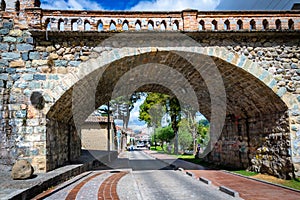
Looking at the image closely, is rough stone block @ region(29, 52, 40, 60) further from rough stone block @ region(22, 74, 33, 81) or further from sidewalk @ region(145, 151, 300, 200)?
sidewalk @ region(145, 151, 300, 200)

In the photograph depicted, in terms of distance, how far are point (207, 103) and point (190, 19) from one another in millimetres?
5324

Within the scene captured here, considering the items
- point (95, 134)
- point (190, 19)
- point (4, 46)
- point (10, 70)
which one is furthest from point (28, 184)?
point (95, 134)

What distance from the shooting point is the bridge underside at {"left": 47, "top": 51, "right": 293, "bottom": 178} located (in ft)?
29.2

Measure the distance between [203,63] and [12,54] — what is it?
5663 mm

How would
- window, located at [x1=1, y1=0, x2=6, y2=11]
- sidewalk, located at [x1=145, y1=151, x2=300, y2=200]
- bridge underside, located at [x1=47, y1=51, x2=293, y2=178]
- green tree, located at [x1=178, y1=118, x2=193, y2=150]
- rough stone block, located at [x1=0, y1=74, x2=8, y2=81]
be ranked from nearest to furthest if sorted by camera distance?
sidewalk, located at [x1=145, y1=151, x2=300, y2=200] → rough stone block, located at [x1=0, y1=74, x2=8, y2=81] → window, located at [x1=1, y1=0, x2=6, y2=11] → bridge underside, located at [x1=47, y1=51, x2=293, y2=178] → green tree, located at [x1=178, y1=118, x2=193, y2=150]

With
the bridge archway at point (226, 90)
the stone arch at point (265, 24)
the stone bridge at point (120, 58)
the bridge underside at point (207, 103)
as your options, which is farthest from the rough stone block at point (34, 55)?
the stone arch at point (265, 24)

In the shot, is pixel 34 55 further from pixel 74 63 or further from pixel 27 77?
pixel 74 63

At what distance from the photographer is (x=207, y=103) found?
13.2m

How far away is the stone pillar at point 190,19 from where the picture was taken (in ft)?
28.5

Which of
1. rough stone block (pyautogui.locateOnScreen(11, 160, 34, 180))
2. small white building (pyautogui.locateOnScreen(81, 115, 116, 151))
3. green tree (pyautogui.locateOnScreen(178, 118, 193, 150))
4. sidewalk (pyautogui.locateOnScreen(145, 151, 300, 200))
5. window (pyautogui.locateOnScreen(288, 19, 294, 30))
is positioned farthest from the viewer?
green tree (pyautogui.locateOnScreen(178, 118, 193, 150))

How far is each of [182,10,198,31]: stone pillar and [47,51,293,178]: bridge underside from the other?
32.5 inches

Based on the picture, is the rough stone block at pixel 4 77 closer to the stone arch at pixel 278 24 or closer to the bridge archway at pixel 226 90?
the bridge archway at pixel 226 90

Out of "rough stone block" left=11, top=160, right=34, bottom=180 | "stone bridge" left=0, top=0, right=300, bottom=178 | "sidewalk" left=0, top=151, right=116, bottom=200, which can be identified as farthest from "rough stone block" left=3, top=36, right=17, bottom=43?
"sidewalk" left=0, top=151, right=116, bottom=200

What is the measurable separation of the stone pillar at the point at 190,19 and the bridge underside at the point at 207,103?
0.82 meters
